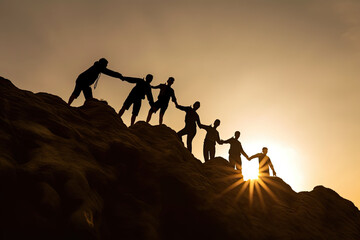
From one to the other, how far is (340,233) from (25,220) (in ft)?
42.9

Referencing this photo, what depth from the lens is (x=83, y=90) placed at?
13.2 meters

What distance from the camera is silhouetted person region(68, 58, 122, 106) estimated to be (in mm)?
12859

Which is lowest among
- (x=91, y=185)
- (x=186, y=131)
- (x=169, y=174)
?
(x=91, y=185)

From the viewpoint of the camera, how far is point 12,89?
9.69m

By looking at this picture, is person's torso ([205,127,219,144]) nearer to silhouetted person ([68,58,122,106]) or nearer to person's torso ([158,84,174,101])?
person's torso ([158,84,174,101])

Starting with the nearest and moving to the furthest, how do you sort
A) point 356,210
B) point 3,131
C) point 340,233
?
1. point 3,131
2. point 340,233
3. point 356,210

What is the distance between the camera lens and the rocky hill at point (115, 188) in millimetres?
6672

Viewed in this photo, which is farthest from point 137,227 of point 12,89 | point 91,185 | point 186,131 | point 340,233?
point 340,233

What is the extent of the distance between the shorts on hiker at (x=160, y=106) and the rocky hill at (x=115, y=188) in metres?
1.43

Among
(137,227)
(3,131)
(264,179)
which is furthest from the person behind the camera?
(264,179)

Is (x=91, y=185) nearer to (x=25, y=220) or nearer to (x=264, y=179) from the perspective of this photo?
(x=25, y=220)

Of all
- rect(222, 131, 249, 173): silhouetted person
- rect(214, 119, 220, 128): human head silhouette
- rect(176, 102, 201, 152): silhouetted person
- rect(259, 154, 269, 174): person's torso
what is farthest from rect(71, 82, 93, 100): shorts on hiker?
rect(259, 154, 269, 174): person's torso

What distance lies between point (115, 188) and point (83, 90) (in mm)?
5622

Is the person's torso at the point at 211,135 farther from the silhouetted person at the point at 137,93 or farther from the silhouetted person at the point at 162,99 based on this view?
the silhouetted person at the point at 137,93
